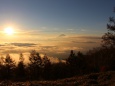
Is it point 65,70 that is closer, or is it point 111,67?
point 111,67

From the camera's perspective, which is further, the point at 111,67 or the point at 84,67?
the point at 84,67

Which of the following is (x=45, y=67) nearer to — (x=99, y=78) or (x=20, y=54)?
(x=20, y=54)

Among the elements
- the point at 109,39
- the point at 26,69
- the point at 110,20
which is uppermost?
the point at 110,20

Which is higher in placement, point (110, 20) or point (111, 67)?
point (110, 20)

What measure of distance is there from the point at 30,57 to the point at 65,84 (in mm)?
81977

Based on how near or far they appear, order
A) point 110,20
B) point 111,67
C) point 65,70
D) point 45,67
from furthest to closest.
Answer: point 45,67
point 65,70
point 111,67
point 110,20

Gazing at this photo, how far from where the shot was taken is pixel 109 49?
176ft

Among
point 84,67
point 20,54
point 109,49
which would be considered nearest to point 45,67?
point 84,67

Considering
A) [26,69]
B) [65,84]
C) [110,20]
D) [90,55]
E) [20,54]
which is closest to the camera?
[65,84]

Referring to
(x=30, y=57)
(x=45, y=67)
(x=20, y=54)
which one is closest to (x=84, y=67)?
(x=45, y=67)

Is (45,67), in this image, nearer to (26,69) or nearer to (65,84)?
(26,69)

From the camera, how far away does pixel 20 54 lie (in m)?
131

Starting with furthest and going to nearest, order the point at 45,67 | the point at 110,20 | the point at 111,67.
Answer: the point at 45,67 < the point at 111,67 < the point at 110,20

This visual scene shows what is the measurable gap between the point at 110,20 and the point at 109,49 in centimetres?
648
